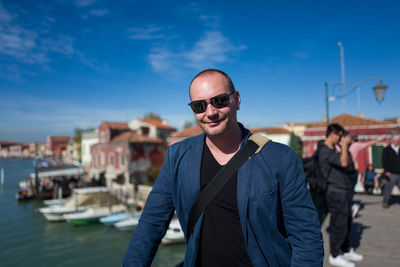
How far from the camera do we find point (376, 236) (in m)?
5.03

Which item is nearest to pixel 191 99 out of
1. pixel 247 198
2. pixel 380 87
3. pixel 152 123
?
pixel 247 198

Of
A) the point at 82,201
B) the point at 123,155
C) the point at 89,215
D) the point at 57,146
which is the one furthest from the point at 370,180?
the point at 57,146

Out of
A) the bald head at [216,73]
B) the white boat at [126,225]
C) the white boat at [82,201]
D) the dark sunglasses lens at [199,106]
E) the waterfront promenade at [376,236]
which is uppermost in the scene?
the bald head at [216,73]

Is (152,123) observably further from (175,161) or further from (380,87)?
(175,161)

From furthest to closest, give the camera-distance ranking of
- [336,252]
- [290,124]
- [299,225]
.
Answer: [290,124]
[336,252]
[299,225]

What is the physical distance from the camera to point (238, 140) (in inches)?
64.1

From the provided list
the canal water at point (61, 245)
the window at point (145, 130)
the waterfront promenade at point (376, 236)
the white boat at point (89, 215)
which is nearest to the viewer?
the waterfront promenade at point (376, 236)

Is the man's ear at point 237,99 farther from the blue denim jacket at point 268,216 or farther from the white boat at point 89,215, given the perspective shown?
the white boat at point 89,215

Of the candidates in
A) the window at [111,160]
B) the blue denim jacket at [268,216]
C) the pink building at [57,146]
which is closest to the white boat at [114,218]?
the window at [111,160]

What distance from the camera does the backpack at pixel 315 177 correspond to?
3.88 m

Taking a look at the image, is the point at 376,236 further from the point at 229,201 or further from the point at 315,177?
the point at 229,201

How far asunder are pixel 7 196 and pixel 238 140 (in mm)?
46298

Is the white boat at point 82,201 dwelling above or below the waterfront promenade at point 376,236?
below

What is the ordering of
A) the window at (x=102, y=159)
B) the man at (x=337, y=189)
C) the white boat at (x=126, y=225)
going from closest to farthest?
the man at (x=337, y=189), the white boat at (x=126, y=225), the window at (x=102, y=159)
